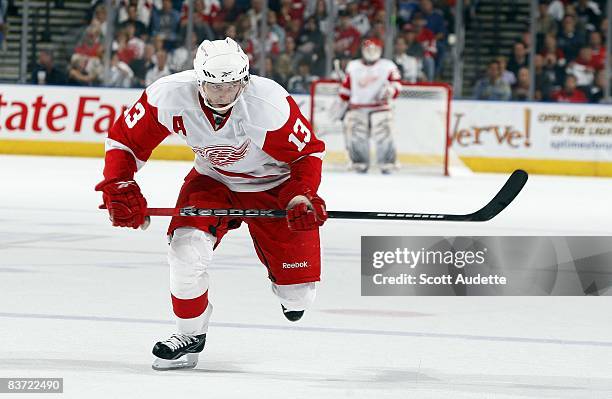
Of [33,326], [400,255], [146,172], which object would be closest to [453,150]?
[146,172]

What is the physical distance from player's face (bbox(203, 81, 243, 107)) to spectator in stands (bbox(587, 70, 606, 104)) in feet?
36.6

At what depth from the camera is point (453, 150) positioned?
Answer: 1505cm

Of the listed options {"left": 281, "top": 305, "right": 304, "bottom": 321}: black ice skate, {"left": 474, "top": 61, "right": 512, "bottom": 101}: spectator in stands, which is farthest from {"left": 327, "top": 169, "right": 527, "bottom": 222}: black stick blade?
{"left": 474, "top": 61, "right": 512, "bottom": 101}: spectator in stands

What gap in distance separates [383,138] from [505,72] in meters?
1.62

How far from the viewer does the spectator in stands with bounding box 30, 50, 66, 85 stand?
1587 centimetres

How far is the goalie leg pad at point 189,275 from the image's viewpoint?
4.51 metres

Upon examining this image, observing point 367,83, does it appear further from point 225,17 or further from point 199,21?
point 199,21

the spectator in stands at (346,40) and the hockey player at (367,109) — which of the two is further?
the spectator in stands at (346,40)

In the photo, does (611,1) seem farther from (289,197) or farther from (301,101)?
(289,197)

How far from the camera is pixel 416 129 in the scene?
48.9 feet

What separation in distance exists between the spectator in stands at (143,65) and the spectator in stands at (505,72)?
383 centimetres

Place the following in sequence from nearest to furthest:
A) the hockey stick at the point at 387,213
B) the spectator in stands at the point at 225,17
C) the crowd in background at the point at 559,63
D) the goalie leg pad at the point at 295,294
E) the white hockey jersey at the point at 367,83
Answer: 1. the hockey stick at the point at 387,213
2. the goalie leg pad at the point at 295,294
3. the white hockey jersey at the point at 367,83
4. the crowd in background at the point at 559,63
5. the spectator in stands at the point at 225,17

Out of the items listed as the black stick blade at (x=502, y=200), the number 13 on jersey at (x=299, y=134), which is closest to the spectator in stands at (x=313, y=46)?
the black stick blade at (x=502, y=200)

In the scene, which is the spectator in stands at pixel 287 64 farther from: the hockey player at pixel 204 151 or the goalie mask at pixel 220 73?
the goalie mask at pixel 220 73
